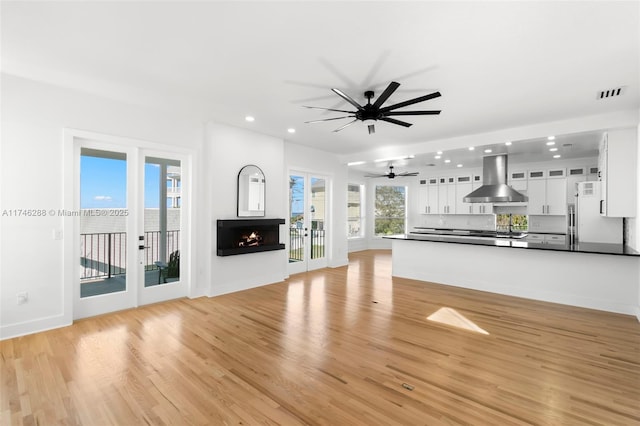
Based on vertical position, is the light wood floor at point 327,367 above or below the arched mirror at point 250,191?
below

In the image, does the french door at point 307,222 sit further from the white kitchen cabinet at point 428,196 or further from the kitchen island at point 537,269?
the white kitchen cabinet at point 428,196

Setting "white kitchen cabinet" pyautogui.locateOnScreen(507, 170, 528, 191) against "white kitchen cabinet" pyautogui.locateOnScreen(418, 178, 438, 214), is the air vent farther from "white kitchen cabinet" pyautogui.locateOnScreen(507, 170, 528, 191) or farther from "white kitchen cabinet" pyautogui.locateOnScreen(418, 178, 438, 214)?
"white kitchen cabinet" pyautogui.locateOnScreen(418, 178, 438, 214)

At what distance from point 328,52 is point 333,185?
4.97 meters

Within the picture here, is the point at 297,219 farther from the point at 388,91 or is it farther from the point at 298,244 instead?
the point at 388,91

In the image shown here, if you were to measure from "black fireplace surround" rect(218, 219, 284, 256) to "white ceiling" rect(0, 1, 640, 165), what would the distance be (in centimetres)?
200

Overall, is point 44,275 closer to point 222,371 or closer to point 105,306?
point 105,306

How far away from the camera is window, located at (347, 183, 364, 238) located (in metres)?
10.8

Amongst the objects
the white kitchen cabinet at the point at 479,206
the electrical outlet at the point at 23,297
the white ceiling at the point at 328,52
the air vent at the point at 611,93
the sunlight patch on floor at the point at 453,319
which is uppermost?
the white ceiling at the point at 328,52

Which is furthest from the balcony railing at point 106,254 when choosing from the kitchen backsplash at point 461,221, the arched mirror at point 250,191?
the kitchen backsplash at point 461,221

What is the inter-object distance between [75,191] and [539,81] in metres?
5.89

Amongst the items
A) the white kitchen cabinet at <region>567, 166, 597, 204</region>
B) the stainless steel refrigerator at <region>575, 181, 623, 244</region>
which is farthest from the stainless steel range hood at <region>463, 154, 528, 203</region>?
the white kitchen cabinet at <region>567, 166, 597, 204</region>

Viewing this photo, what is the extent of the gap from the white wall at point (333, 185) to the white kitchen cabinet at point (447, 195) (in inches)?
139

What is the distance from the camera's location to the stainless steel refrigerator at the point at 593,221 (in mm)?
5348

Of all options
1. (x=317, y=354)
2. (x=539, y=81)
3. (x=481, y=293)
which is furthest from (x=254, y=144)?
(x=481, y=293)
